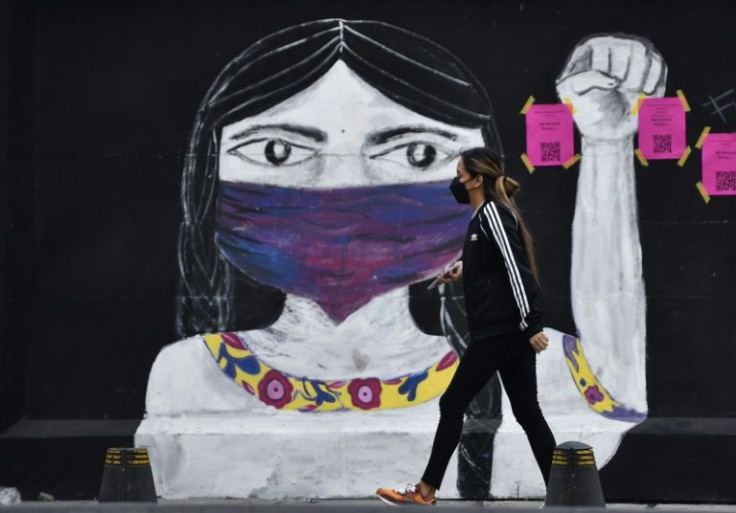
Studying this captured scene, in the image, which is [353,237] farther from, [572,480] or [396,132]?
[572,480]

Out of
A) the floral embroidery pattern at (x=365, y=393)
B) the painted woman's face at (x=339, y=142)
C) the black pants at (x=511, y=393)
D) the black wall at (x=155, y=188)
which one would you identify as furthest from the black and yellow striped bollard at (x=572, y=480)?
the painted woman's face at (x=339, y=142)

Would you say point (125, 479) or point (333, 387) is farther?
point (333, 387)

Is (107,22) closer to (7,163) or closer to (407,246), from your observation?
(7,163)

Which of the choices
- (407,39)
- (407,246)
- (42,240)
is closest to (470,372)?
(407,246)

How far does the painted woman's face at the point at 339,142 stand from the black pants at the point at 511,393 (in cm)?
170

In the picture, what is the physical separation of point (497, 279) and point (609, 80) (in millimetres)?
1986

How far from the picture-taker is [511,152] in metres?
8.55

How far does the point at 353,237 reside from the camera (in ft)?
28.0

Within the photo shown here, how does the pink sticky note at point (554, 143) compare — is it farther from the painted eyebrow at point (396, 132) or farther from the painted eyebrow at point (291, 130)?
the painted eyebrow at point (291, 130)

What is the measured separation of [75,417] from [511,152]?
121 inches

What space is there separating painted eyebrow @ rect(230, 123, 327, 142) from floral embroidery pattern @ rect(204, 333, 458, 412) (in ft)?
4.36

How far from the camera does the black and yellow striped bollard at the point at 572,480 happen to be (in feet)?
22.7

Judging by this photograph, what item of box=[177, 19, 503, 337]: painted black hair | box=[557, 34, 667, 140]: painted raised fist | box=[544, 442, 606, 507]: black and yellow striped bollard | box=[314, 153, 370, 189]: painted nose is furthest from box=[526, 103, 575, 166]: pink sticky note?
box=[544, 442, 606, 507]: black and yellow striped bollard

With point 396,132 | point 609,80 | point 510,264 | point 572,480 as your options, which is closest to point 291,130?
point 396,132
